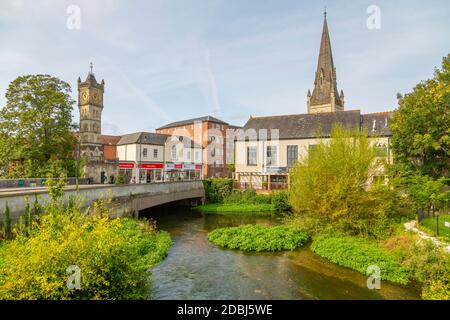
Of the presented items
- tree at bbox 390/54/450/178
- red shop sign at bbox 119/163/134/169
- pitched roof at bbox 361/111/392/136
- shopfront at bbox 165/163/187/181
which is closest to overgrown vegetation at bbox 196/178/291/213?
tree at bbox 390/54/450/178

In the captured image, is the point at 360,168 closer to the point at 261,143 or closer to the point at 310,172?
the point at 310,172

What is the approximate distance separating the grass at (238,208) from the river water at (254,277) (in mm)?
14609

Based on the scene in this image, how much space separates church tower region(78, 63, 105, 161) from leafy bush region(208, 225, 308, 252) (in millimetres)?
28774

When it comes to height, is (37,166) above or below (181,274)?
above

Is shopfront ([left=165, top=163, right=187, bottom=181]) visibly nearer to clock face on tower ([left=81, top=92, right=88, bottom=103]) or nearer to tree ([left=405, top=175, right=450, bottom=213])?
clock face on tower ([left=81, top=92, right=88, bottom=103])

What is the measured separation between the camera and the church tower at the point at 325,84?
5891 cm

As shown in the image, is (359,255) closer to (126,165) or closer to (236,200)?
(236,200)

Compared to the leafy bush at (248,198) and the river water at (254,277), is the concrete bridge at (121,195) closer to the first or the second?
the leafy bush at (248,198)

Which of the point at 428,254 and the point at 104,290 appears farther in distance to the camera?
the point at 428,254

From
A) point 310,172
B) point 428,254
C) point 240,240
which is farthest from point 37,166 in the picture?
point 428,254

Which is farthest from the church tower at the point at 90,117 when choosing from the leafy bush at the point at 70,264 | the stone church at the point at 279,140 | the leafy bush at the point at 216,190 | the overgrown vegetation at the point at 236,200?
the leafy bush at the point at 70,264

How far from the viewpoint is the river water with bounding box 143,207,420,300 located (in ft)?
37.0

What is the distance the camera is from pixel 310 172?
62.5 ft
